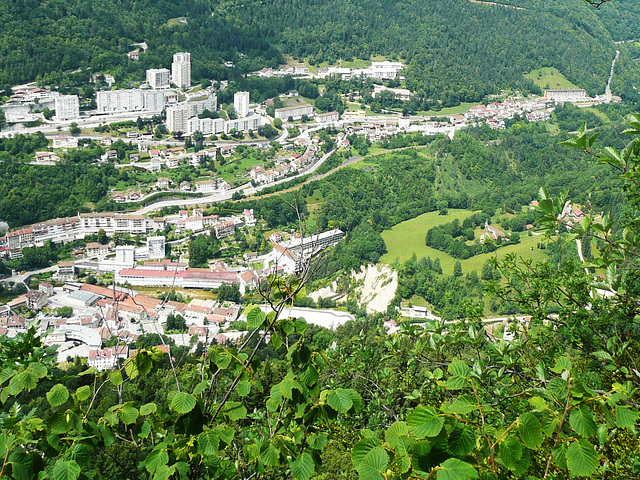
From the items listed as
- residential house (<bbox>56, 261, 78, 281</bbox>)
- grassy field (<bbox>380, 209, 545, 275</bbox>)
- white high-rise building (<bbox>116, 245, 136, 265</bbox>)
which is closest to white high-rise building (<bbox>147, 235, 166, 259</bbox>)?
white high-rise building (<bbox>116, 245, 136, 265</bbox>)

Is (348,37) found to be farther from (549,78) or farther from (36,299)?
(36,299)

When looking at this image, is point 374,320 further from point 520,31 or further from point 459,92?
point 520,31

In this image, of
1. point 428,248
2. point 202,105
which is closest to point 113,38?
point 202,105

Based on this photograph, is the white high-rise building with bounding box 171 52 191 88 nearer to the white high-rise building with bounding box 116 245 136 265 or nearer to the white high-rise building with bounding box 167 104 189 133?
the white high-rise building with bounding box 167 104 189 133

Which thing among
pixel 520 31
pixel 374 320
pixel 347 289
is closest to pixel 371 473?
pixel 374 320

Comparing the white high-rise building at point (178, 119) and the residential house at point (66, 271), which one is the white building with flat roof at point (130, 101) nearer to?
the white high-rise building at point (178, 119)
